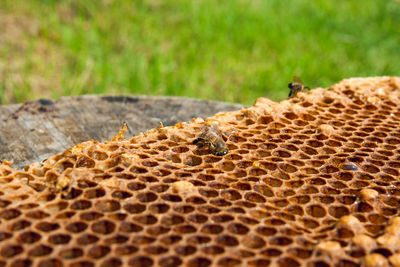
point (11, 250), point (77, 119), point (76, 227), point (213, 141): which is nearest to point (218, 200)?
point (213, 141)

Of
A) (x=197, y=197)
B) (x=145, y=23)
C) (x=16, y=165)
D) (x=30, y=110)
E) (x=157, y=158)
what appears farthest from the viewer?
(x=145, y=23)

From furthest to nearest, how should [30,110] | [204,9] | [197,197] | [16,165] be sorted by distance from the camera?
[204,9]
[30,110]
[16,165]
[197,197]

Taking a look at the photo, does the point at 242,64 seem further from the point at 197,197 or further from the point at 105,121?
the point at 197,197

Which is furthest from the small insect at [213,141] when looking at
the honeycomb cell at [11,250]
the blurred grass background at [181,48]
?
the blurred grass background at [181,48]

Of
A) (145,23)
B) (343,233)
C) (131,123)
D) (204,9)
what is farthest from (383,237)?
(204,9)

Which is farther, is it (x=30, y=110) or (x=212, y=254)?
(x=30, y=110)

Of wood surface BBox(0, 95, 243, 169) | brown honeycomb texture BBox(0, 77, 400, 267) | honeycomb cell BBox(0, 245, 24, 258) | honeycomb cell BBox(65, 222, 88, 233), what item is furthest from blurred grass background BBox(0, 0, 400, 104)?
honeycomb cell BBox(0, 245, 24, 258)

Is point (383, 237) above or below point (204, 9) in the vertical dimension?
below

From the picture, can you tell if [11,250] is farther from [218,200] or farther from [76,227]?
[218,200]
